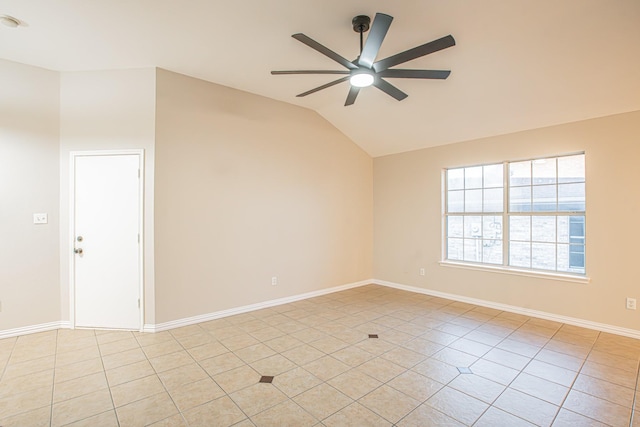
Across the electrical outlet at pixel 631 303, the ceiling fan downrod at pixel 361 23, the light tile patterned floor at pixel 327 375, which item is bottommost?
the light tile patterned floor at pixel 327 375

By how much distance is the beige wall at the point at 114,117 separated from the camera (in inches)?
143

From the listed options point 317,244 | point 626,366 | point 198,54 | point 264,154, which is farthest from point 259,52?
point 626,366

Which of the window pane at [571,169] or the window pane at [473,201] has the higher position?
the window pane at [571,169]

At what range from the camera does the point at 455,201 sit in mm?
5152

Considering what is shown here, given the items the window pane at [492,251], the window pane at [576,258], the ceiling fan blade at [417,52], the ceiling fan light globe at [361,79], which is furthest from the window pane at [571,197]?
the ceiling fan light globe at [361,79]

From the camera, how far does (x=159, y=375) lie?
2656 millimetres

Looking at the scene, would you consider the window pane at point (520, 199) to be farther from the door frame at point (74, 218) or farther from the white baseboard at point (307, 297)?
the door frame at point (74, 218)

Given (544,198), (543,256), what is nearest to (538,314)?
(543,256)

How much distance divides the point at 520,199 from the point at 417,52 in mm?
3173

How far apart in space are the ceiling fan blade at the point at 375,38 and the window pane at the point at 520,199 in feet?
10.7

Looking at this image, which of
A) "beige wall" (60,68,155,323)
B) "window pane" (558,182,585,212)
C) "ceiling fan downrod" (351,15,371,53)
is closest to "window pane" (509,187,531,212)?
"window pane" (558,182,585,212)

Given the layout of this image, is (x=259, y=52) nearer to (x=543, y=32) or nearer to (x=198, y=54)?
(x=198, y=54)

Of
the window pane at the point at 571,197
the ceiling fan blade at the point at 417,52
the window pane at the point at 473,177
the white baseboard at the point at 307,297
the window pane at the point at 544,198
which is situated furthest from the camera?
the window pane at the point at 473,177

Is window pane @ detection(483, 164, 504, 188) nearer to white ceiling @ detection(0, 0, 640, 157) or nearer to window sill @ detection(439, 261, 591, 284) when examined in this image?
white ceiling @ detection(0, 0, 640, 157)
